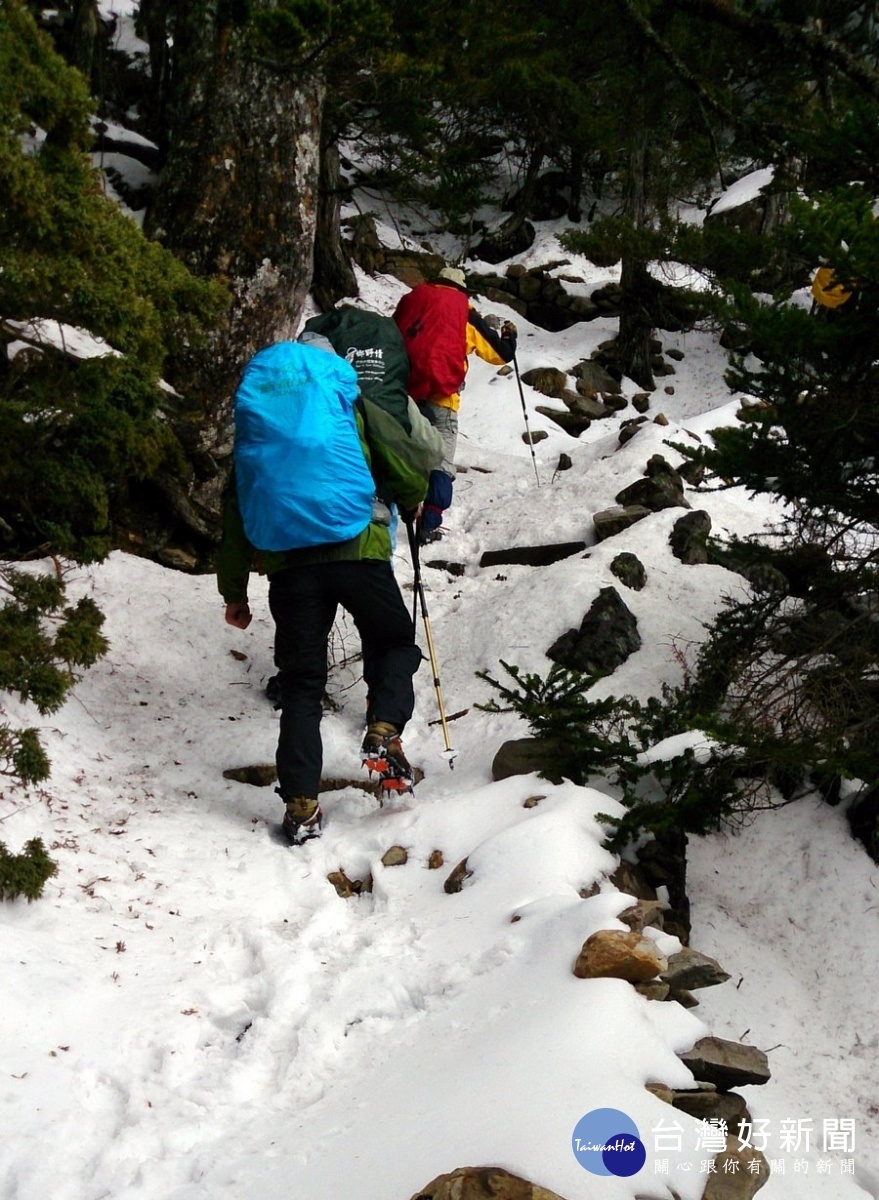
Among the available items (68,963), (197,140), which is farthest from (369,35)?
(68,963)

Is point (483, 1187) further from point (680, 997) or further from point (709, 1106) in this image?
point (680, 997)

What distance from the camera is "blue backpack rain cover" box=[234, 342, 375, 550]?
13.0ft

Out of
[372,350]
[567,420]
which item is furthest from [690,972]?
[567,420]

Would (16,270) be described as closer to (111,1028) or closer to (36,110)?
(36,110)

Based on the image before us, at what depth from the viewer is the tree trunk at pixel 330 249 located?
14320mm

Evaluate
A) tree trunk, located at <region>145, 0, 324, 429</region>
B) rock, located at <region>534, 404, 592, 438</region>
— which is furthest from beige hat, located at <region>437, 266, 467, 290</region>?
rock, located at <region>534, 404, 592, 438</region>

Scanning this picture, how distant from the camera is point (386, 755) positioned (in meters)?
4.17

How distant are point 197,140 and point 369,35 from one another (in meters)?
2.56

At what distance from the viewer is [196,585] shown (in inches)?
254

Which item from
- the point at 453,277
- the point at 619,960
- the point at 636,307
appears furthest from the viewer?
the point at 636,307

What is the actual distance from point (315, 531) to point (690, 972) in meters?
2.33

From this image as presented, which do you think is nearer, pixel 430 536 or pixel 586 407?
pixel 430 536

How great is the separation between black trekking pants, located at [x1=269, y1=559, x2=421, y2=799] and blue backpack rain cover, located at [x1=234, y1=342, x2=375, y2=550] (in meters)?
0.21

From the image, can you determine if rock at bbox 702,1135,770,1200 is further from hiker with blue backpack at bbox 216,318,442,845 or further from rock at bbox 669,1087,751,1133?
hiker with blue backpack at bbox 216,318,442,845
